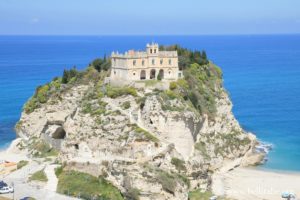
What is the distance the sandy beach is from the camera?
1854 inches

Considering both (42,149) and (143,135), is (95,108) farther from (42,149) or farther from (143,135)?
(42,149)

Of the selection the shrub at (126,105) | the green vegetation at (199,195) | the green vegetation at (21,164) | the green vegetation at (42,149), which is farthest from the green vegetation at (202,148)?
the green vegetation at (21,164)

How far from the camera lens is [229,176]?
171 ft

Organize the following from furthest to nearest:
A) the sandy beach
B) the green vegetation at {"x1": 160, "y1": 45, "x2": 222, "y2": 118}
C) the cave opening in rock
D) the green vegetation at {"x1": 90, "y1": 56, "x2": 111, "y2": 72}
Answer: the green vegetation at {"x1": 90, "y1": 56, "x2": 111, "y2": 72}
the cave opening in rock
the green vegetation at {"x1": 160, "y1": 45, "x2": 222, "y2": 118}
the sandy beach

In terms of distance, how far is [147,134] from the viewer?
1813 inches

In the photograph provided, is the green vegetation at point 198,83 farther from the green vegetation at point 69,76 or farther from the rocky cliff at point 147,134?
the green vegetation at point 69,76

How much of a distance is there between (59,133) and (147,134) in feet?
51.1

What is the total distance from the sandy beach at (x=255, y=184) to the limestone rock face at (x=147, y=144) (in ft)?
4.58

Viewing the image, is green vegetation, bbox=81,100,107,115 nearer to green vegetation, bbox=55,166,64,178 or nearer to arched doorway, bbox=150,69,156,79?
green vegetation, bbox=55,166,64,178

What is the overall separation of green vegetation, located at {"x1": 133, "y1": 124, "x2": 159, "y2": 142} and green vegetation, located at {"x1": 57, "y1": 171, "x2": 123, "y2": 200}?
16.6 feet

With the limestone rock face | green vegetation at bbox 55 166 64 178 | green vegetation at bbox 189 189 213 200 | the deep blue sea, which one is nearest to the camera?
the limestone rock face

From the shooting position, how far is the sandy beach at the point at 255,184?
155ft

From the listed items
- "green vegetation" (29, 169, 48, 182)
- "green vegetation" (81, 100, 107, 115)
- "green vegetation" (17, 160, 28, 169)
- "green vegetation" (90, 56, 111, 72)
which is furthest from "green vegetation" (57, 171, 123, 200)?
"green vegetation" (90, 56, 111, 72)

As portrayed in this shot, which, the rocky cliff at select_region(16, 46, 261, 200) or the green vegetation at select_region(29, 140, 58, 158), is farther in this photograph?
the green vegetation at select_region(29, 140, 58, 158)
